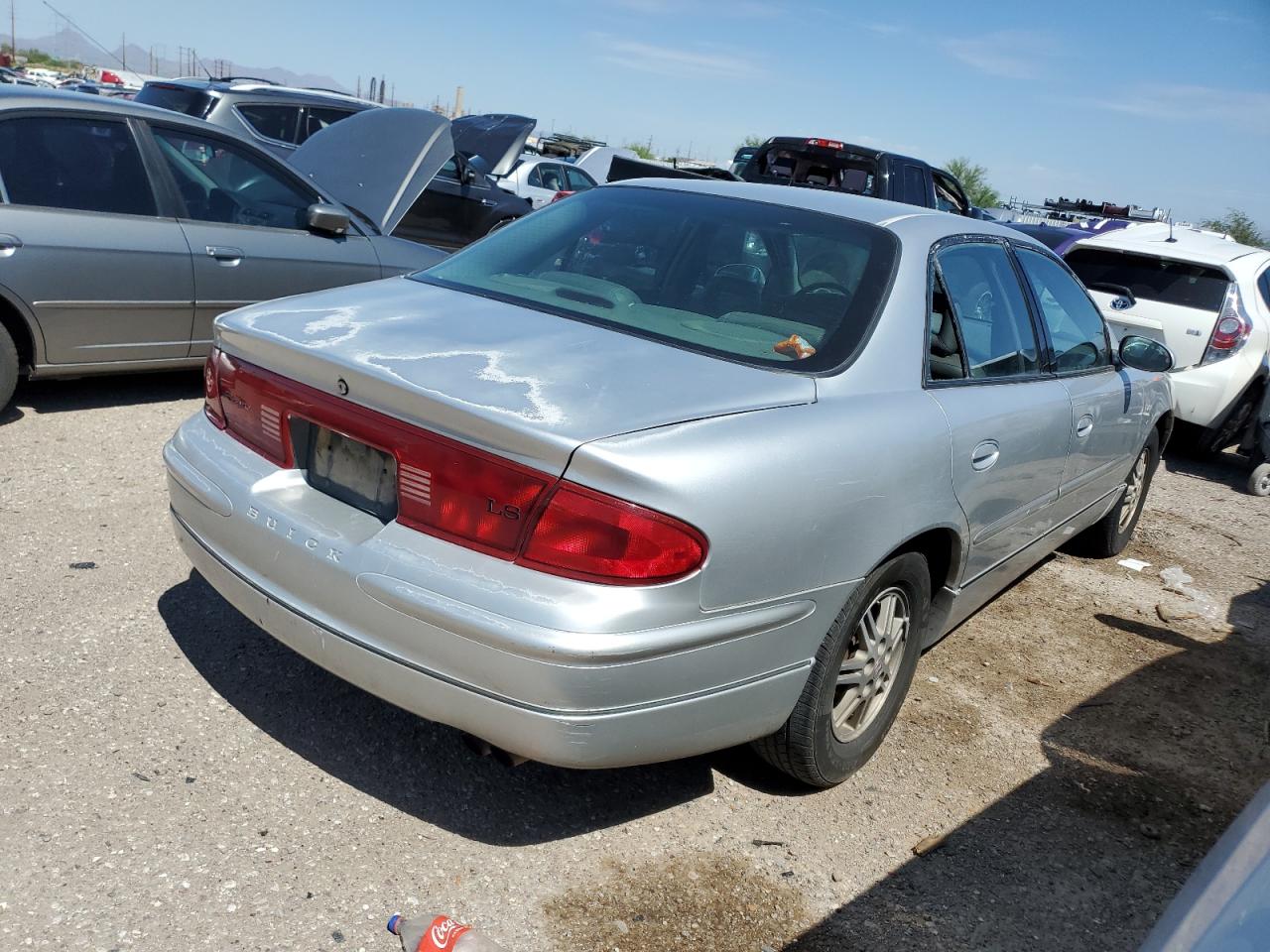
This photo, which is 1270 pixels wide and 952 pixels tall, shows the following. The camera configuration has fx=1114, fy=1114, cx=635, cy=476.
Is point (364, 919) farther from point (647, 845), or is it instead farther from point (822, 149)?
point (822, 149)

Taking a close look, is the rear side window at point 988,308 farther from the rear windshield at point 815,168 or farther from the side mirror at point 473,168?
the rear windshield at point 815,168

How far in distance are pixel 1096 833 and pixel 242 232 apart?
502 cm

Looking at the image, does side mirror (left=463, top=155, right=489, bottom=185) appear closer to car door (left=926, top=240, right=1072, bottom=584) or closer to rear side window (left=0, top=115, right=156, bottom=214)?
rear side window (left=0, top=115, right=156, bottom=214)

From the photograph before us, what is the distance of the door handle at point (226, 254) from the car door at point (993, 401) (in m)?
3.94

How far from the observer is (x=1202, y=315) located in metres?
8.01

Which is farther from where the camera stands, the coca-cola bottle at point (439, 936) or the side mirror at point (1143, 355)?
the side mirror at point (1143, 355)

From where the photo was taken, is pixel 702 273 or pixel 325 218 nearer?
pixel 702 273

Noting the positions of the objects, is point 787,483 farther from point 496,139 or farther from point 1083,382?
point 496,139

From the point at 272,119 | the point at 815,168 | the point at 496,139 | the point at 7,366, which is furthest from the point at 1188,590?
the point at 272,119

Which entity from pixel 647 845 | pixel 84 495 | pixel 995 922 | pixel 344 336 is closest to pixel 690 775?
pixel 647 845

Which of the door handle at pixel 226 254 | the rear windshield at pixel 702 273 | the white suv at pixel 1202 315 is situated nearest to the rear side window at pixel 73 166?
the door handle at pixel 226 254

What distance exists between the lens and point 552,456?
7.57 ft

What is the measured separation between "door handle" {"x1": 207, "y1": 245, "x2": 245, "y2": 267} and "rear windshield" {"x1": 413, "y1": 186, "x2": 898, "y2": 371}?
8.67 feet

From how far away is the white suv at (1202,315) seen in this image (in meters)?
7.98
